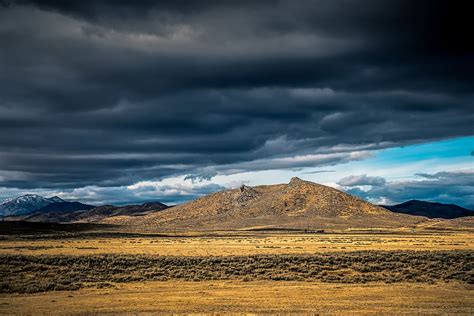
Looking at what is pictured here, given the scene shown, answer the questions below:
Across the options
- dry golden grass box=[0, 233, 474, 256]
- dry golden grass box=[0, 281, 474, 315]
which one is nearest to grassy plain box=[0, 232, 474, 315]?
dry golden grass box=[0, 281, 474, 315]

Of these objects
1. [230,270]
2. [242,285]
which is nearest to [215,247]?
[230,270]

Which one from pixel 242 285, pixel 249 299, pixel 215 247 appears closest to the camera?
pixel 249 299

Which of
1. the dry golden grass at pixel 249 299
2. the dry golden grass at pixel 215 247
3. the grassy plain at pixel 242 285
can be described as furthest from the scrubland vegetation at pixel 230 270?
the dry golden grass at pixel 215 247

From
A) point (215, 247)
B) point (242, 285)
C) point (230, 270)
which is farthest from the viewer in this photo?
point (215, 247)

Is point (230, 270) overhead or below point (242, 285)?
overhead

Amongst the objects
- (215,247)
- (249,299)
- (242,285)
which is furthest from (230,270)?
(215,247)

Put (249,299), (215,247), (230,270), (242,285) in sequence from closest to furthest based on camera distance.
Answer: (249,299)
(242,285)
(230,270)
(215,247)

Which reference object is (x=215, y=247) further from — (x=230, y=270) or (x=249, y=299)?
(x=249, y=299)

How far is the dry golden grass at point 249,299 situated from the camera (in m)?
24.7

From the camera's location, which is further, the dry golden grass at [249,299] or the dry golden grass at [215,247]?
the dry golden grass at [215,247]

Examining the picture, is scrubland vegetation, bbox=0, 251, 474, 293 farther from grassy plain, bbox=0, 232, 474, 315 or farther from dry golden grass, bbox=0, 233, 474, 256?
dry golden grass, bbox=0, 233, 474, 256

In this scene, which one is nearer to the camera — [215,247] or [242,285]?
[242,285]

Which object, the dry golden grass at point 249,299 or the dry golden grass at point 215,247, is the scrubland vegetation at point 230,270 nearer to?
the dry golden grass at point 249,299

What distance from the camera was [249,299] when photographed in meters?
27.7
